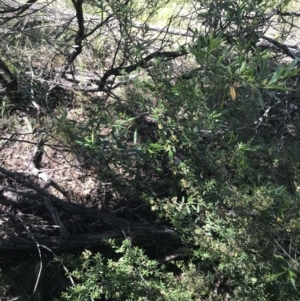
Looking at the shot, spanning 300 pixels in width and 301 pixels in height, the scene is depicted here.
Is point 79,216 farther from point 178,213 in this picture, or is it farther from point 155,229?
point 178,213

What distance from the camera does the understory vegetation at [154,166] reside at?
1.60 metres

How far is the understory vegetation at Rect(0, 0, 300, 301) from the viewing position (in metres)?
1.60

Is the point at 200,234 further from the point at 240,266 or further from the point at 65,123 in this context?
the point at 65,123

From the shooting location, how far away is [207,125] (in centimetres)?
158

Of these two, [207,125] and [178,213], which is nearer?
[207,125]

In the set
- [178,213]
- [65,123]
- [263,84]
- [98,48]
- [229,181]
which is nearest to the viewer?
[263,84]

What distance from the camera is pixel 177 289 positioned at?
1.86 m

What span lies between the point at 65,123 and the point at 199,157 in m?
0.67

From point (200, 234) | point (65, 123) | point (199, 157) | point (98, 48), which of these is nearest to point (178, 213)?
point (200, 234)

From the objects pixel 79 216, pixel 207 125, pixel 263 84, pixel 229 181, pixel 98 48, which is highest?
pixel 98 48

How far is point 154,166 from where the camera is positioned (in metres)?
2.04

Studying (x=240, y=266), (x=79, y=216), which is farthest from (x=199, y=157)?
(x=79, y=216)

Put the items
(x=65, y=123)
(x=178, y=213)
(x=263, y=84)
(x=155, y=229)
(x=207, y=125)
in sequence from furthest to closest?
(x=155, y=229)
(x=65, y=123)
(x=178, y=213)
(x=207, y=125)
(x=263, y=84)

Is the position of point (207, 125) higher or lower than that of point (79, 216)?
higher
